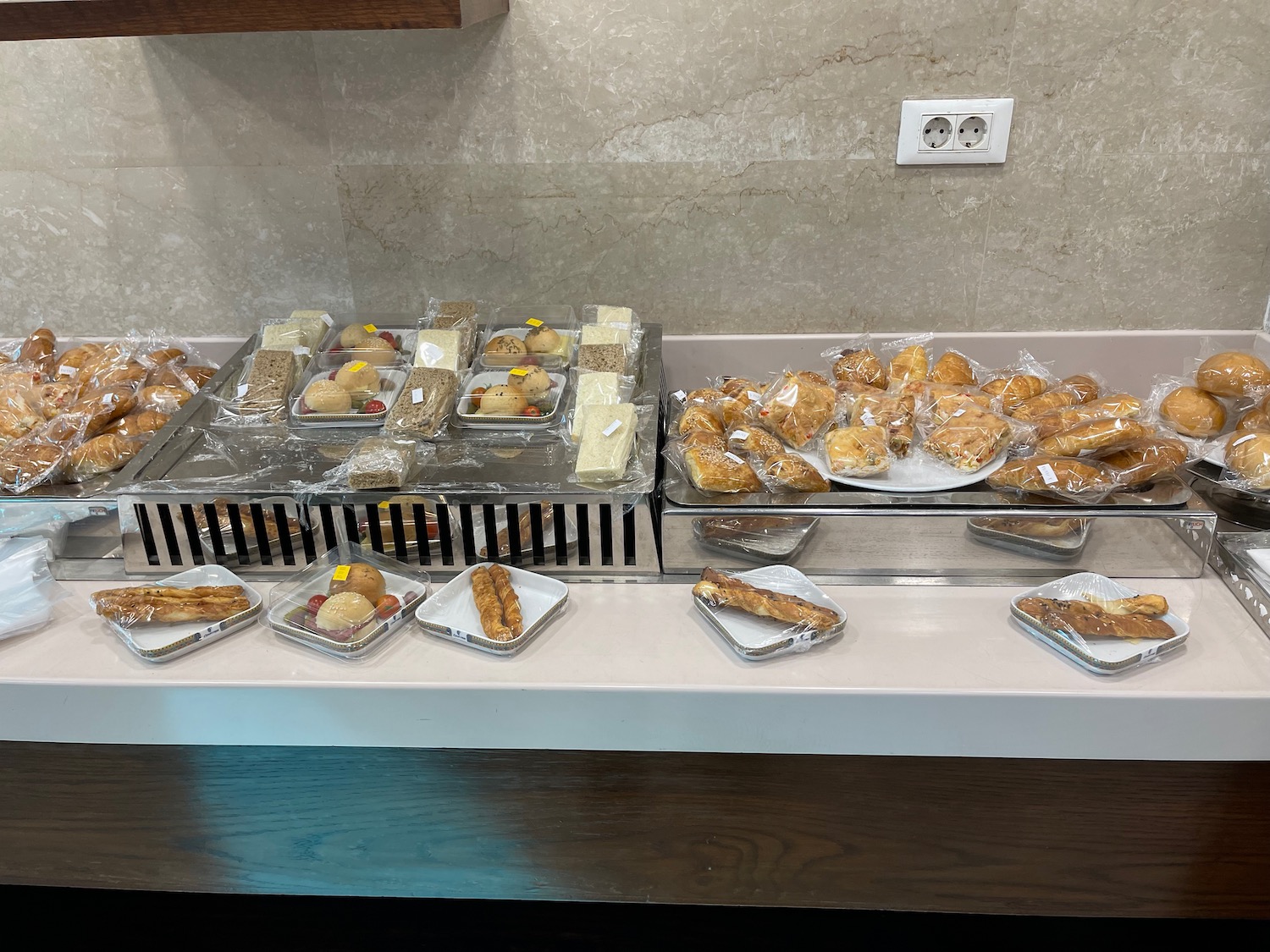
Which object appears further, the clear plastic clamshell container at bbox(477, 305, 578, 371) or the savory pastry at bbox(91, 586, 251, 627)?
the clear plastic clamshell container at bbox(477, 305, 578, 371)

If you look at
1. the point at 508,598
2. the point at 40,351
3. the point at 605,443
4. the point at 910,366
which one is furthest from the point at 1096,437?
the point at 40,351

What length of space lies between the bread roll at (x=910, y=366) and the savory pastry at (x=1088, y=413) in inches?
8.3

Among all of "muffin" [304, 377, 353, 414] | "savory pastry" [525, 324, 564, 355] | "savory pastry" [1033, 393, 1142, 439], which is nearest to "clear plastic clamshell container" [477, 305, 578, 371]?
"savory pastry" [525, 324, 564, 355]

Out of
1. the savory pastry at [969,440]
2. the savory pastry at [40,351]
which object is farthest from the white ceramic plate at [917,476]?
the savory pastry at [40,351]

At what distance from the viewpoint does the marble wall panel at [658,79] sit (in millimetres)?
1497

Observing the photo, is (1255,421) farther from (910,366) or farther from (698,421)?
(698,421)

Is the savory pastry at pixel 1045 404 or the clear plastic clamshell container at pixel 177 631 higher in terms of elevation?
the savory pastry at pixel 1045 404

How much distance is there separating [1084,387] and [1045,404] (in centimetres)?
9

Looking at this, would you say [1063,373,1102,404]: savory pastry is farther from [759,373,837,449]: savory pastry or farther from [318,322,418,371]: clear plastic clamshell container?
[318,322,418,371]: clear plastic clamshell container

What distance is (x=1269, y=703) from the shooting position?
0.98 m

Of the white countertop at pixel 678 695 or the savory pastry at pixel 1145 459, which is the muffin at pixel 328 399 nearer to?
the white countertop at pixel 678 695

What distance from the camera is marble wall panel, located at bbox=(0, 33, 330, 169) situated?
1579mm

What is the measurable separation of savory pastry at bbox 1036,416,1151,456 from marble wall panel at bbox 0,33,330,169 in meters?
1.27

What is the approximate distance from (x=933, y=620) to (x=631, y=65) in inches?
39.6
